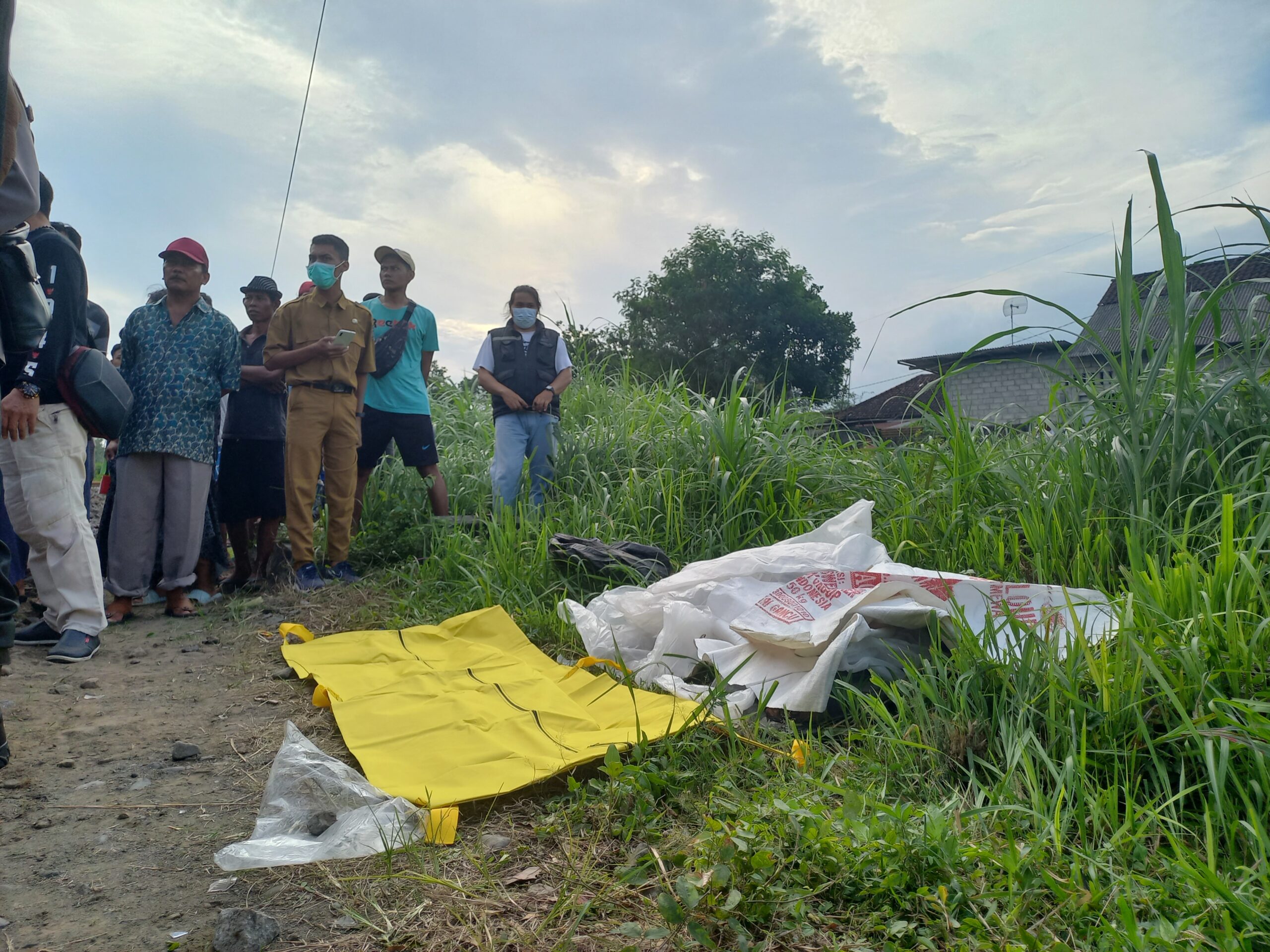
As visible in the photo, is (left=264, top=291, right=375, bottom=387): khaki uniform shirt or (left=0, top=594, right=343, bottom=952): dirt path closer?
(left=0, top=594, right=343, bottom=952): dirt path

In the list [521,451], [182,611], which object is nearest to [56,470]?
[182,611]

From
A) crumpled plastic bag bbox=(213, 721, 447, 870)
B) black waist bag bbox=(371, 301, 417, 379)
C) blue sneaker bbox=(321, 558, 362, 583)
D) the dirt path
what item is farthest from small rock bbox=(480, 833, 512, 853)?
black waist bag bbox=(371, 301, 417, 379)

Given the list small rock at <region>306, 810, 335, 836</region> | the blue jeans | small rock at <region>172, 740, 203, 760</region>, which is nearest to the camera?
small rock at <region>306, 810, 335, 836</region>

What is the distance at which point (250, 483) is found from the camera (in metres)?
4.62

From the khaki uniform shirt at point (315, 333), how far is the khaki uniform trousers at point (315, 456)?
0.28ft

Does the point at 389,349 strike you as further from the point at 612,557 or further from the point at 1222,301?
the point at 1222,301

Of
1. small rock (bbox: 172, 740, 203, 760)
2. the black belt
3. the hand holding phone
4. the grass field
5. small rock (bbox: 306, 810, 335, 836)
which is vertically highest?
the hand holding phone

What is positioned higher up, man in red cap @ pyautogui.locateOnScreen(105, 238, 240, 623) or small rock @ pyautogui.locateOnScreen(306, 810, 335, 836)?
man in red cap @ pyautogui.locateOnScreen(105, 238, 240, 623)

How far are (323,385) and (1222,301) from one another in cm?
388

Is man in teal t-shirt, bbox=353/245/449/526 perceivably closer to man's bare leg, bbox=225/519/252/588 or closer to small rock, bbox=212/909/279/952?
man's bare leg, bbox=225/519/252/588

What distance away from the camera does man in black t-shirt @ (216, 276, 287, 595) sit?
4617 mm

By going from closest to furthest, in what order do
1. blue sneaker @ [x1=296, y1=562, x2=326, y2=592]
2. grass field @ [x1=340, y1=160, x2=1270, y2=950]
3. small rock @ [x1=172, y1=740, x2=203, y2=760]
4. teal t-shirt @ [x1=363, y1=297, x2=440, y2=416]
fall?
grass field @ [x1=340, y1=160, x2=1270, y2=950] → small rock @ [x1=172, y1=740, x2=203, y2=760] → blue sneaker @ [x1=296, y1=562, x2=326, y2=592] → teal t-shirt @ [x1=363, y1=297, x2=440, y2=416]

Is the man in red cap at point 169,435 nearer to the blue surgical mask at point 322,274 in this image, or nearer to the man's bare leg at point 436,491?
the blue surgical mask at point 322,274

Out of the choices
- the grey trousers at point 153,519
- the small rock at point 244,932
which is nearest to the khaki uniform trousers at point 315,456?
the grey trousers at point 153,519
